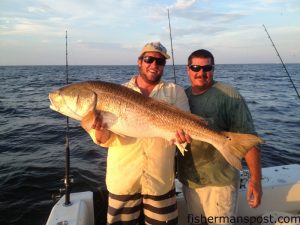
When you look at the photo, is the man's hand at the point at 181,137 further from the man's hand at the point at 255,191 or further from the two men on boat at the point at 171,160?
the man's hand at the point at 255,191

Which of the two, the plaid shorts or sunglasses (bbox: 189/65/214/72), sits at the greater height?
sunglasses (bbox: 189/65/214/72)

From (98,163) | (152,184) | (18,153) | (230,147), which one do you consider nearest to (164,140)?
(152,184)

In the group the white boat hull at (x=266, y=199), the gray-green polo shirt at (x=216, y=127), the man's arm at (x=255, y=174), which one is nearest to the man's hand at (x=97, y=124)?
the gray-green polo shirt at (x=216, y=127)

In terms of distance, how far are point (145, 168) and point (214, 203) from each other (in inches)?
39.4

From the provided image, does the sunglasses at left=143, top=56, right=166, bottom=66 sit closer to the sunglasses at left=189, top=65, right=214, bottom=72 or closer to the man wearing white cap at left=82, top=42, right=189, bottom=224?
the man wearing white cap at left=82, top=42, right=189, bottom=224

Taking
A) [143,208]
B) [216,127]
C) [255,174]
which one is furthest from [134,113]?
[255,174]

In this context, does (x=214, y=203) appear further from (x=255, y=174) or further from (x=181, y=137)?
(x=181, y=137)

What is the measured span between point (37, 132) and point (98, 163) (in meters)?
5.13

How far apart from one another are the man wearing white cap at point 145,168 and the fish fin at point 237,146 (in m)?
0.60

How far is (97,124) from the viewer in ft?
11.5

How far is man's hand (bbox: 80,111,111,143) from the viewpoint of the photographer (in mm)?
3525

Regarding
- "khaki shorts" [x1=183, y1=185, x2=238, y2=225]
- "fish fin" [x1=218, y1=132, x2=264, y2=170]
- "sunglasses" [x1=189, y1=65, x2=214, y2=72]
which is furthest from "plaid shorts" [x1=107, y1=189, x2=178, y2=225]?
"sunglasses" [x1=189, y1=65, x2=214, y2=72]

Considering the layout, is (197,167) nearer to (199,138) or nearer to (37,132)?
(199,138)

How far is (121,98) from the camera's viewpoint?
3.54 m
